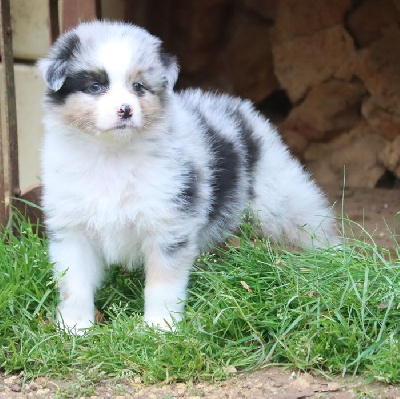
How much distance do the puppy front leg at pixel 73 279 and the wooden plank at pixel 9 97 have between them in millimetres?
1172

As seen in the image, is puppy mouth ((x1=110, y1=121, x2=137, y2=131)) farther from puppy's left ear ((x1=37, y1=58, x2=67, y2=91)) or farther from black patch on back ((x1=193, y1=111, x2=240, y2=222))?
black patch on back ((x1=193, y1=111, x2=240, y2=222))

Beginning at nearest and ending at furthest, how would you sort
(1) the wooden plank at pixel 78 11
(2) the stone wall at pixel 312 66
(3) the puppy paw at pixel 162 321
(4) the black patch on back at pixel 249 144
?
1. (3) the puppy paw at pixel 162 321
2. (4) the black patch on back at pixel 249 144
3. (1) the wooden plank at pixel 78 11
4. (2) the stone wall at pixel 312 66

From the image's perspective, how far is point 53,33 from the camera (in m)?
5.23

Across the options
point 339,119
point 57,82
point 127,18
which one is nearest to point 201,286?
point 57,82

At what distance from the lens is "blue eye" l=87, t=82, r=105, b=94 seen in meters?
3.65

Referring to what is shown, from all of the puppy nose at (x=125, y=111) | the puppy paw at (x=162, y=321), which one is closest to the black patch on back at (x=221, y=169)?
the puppy paw at (x=162, y=321)

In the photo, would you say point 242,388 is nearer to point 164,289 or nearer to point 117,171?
point 164,289

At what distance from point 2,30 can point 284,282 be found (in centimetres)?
262

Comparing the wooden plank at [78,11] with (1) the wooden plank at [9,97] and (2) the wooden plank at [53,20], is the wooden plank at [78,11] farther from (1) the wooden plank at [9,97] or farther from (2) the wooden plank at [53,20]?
(1) the wooden plank at [9,97]

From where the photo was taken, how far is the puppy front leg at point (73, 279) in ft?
13.0

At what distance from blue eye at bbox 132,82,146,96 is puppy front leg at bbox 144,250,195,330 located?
2.71ft

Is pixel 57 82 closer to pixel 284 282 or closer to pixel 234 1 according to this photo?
pixel 284 282

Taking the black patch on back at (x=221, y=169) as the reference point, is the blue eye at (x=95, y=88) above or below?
above

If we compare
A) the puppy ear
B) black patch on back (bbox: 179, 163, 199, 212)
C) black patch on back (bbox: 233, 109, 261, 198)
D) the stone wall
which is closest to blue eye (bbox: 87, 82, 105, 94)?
the puppy ear
